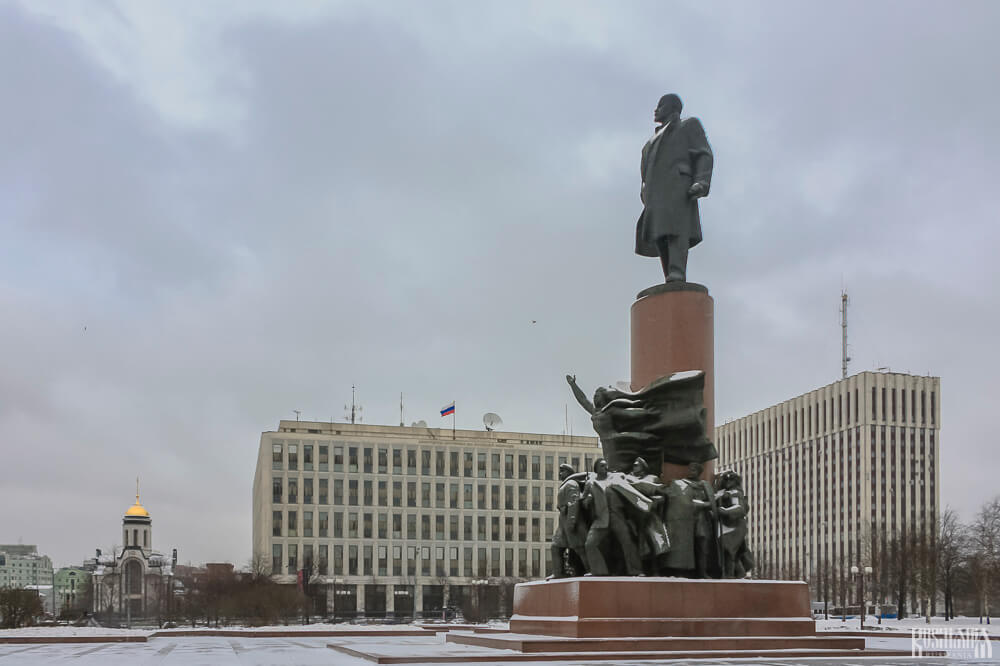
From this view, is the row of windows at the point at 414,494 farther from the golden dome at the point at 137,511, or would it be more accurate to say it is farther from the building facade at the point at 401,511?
the golden dome at the point at 137,511

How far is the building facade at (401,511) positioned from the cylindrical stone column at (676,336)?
2422 inches

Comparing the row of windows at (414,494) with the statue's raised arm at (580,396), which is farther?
the row of windows at (414,494)

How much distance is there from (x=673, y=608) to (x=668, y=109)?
32.4 feet

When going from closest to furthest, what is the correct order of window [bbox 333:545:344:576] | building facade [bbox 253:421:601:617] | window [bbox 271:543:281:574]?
window [bbox 271:543:281:574] → building facade [bbox 253:421:601:617] → window [bbox 333:545:344:576]

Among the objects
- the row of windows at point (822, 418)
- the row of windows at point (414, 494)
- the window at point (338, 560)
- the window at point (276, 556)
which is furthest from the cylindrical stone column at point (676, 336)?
the row of windows at point (822, 418)

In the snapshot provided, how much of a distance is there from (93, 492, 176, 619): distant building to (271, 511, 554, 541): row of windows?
14.1 m

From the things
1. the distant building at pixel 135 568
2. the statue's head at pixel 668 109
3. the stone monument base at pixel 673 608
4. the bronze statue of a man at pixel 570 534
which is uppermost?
the statue's head at pixel 668 109

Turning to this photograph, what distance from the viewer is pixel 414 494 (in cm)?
8619

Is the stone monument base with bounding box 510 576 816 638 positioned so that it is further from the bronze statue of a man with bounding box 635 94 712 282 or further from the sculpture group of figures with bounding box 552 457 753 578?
the bronze statue of a man with bounding box 635 94 712 282

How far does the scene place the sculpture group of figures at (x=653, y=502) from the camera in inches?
720

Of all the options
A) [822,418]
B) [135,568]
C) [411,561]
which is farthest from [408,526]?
[822,418]

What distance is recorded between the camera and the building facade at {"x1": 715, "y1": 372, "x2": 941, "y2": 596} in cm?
9981

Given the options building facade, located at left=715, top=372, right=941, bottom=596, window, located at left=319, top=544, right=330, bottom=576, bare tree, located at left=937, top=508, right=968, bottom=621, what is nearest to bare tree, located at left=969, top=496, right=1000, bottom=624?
bare tree, located at left=937, top=508, right=968, bottom=621

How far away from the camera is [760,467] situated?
118 metres
